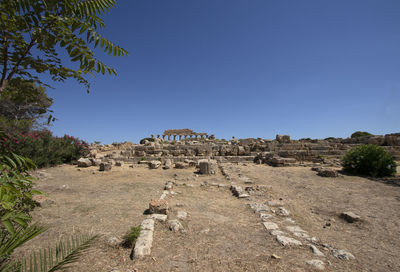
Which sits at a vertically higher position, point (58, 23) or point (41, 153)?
point (58, 23)

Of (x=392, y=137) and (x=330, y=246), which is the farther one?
(x=392, y=137)

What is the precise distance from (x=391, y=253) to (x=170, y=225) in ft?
11.8

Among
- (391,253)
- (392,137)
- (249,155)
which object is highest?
(392,137)

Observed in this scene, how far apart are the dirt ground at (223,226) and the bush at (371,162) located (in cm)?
189

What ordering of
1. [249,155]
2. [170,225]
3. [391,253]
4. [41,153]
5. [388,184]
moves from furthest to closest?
[249,155] → [41,153] → [388,184] → [170,225] → [391,253]

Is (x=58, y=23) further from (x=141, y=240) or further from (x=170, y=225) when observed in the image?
(x=170, y=225)

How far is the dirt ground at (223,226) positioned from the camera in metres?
2.42

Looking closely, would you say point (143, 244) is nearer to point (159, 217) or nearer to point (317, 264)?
point (159, 217)

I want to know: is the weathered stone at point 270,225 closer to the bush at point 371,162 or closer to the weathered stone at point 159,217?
the weathered stone at point 159,217

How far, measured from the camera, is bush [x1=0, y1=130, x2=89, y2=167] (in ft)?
28.6

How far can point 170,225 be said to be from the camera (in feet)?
11.2

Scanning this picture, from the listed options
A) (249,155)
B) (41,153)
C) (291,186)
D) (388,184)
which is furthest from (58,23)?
(249,155)

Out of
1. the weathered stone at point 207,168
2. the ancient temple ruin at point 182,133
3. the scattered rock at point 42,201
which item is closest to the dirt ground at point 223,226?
the scattered rock at point 42,201

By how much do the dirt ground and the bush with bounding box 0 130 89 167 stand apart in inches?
178
